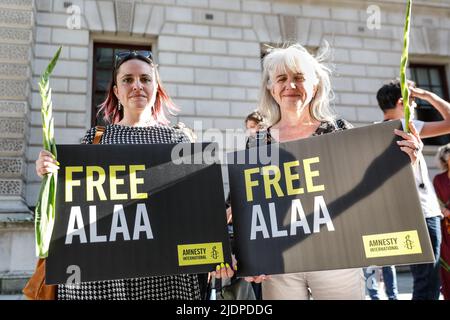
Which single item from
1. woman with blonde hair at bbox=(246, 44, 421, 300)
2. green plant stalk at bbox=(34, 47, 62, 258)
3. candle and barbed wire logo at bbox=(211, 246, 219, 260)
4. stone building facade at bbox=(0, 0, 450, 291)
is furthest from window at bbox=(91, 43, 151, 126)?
candle and barbed wire logo at bbox=(211, 246, 219, 260)

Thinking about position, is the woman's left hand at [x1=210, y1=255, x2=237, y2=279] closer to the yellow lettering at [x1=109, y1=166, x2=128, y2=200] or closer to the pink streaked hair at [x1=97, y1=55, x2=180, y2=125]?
the yellow lettering at [x1=109, y1=166, x2=128, y2=200]

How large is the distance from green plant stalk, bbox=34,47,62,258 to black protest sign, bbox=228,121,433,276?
2.97 ft

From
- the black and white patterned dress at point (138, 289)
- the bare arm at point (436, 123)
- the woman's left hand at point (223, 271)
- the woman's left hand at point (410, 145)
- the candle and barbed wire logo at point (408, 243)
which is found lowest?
the black and white patterned dress at point (138, 289)

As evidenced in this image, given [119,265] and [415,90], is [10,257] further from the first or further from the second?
[415,90]

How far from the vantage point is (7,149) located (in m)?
8.20

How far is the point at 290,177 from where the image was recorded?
7.20ft

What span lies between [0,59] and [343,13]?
843cm

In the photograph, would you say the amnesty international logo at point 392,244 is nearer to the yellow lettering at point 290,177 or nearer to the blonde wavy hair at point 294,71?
the yellow lettering at point 290,177

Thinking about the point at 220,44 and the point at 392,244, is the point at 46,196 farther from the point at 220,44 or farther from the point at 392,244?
the point at 220,44

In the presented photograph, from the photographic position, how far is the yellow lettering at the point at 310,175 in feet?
6.99

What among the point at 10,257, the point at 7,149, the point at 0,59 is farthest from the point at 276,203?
the point at 0,59

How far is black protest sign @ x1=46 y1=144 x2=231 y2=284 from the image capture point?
1994 millimetres

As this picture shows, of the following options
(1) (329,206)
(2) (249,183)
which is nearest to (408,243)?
(1) (329,206)

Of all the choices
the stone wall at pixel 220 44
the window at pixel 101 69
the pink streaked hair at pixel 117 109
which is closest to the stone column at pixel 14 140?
the stone wall at pixel 220 44
